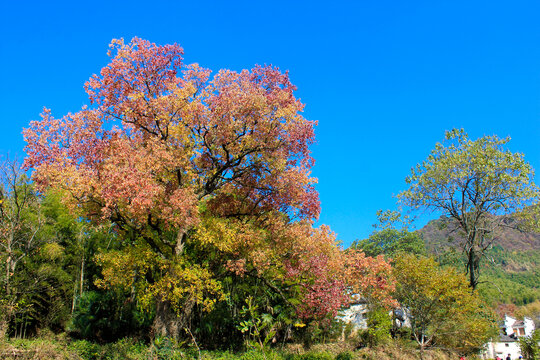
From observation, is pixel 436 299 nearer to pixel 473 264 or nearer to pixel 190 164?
pixel 473 264

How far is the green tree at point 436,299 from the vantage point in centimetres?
2008

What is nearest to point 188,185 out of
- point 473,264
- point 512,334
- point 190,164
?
point 190,164

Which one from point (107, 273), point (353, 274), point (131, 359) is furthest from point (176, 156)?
point (353, 274)

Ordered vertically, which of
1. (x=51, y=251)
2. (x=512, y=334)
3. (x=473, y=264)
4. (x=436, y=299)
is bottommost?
(x=512, y=334)

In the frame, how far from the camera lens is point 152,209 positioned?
43.9ft

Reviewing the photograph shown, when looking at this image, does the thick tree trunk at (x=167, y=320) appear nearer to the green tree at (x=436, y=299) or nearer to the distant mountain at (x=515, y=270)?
the green tree at (x=436, y=299)

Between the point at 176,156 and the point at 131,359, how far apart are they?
7026mm

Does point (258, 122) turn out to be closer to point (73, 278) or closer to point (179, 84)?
point (179, 84)

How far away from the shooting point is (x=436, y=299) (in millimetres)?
20250

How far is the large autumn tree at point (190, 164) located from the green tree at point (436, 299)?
24.2 feet

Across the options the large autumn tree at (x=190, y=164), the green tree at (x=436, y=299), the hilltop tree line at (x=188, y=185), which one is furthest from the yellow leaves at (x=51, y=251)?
the green tree at (x=436, y=299)

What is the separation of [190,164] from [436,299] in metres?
14.8

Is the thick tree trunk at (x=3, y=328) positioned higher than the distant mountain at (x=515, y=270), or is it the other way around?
the distant mountain at (x=515, y=270)

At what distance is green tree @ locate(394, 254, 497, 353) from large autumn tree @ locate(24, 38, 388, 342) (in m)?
7.38
